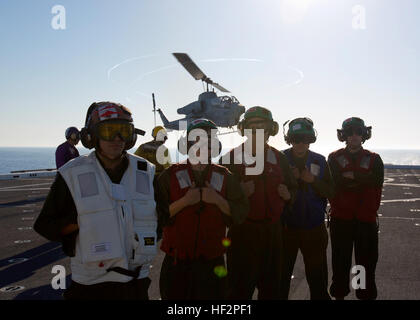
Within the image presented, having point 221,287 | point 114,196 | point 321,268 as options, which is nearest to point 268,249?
point 221,287

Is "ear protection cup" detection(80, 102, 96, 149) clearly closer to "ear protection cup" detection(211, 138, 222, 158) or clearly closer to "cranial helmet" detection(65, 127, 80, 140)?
"ear protection cup" detection(211, 138, 222, 158)

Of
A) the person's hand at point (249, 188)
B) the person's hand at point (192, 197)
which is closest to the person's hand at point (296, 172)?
the person's hand at point (249, 188)

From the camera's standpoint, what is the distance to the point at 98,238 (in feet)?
6.85

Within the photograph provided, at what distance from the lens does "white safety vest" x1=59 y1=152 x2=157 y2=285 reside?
6.84 feet

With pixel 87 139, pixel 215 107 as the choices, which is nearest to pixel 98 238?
pixel 87 139

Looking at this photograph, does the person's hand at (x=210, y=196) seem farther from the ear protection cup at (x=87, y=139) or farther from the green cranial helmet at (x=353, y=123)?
the green cranial helmet at (x=353, y=123)

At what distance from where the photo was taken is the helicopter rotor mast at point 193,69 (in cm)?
2931

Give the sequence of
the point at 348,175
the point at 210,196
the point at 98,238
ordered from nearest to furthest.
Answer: the point at 98,238, the point at 210,196, the point at 348,175

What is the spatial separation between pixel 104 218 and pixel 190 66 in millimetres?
30777

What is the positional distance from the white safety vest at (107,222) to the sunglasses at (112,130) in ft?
0.57

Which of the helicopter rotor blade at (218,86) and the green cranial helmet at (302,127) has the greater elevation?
the helicopter rotor blade at (218,86)

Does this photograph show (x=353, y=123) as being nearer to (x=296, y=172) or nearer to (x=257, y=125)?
(x=296, y=172)

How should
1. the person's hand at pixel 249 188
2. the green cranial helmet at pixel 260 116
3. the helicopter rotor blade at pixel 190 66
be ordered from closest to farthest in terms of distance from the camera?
the person's hand at pixel 249 188 < the green cranial helmet at pixel 260 116 < the helicopter rotor blade at pixel 190 66
